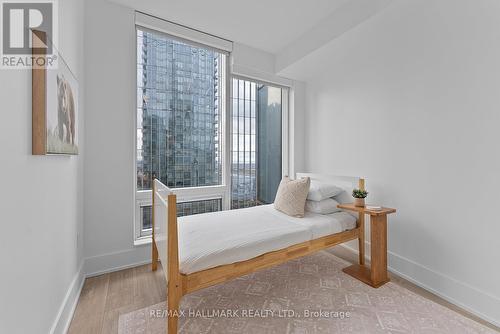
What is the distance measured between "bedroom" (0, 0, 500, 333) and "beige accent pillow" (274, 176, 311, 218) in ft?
1.51

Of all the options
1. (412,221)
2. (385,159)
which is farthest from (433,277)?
(385,159)

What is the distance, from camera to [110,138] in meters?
2.32

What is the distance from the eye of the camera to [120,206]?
2373 millimetres

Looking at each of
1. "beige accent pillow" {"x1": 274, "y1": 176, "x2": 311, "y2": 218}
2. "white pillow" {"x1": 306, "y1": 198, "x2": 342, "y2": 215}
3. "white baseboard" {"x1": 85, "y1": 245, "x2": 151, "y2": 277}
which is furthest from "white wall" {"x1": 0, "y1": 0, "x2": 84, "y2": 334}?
"white pillow" {"x1": 306, "y1": 198, "x2": 342, "y2": 215}

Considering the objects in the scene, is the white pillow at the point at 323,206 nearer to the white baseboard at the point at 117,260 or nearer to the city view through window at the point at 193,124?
the city view through window at the point at 193,124

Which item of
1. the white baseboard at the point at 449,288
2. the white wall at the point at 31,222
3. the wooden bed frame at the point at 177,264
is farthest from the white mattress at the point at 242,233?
the white wall at the point at 31,222

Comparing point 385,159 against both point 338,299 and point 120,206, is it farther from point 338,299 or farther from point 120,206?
point 120,206

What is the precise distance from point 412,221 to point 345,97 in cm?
166

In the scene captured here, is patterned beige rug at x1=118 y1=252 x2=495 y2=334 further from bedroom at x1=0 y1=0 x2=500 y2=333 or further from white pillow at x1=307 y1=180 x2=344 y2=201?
white pillow at x1=307 y1=180 x2=344 y2=201

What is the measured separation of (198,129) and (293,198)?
5.03 feet

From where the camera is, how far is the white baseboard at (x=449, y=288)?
66.2 inches

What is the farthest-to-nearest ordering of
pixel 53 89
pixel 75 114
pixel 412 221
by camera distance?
pixel 412 221 < pixel 75 114 < pixel 53 89

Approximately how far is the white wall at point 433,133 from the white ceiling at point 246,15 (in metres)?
0.41

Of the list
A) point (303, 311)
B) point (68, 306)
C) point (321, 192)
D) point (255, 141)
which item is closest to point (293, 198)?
point (321, 192)
